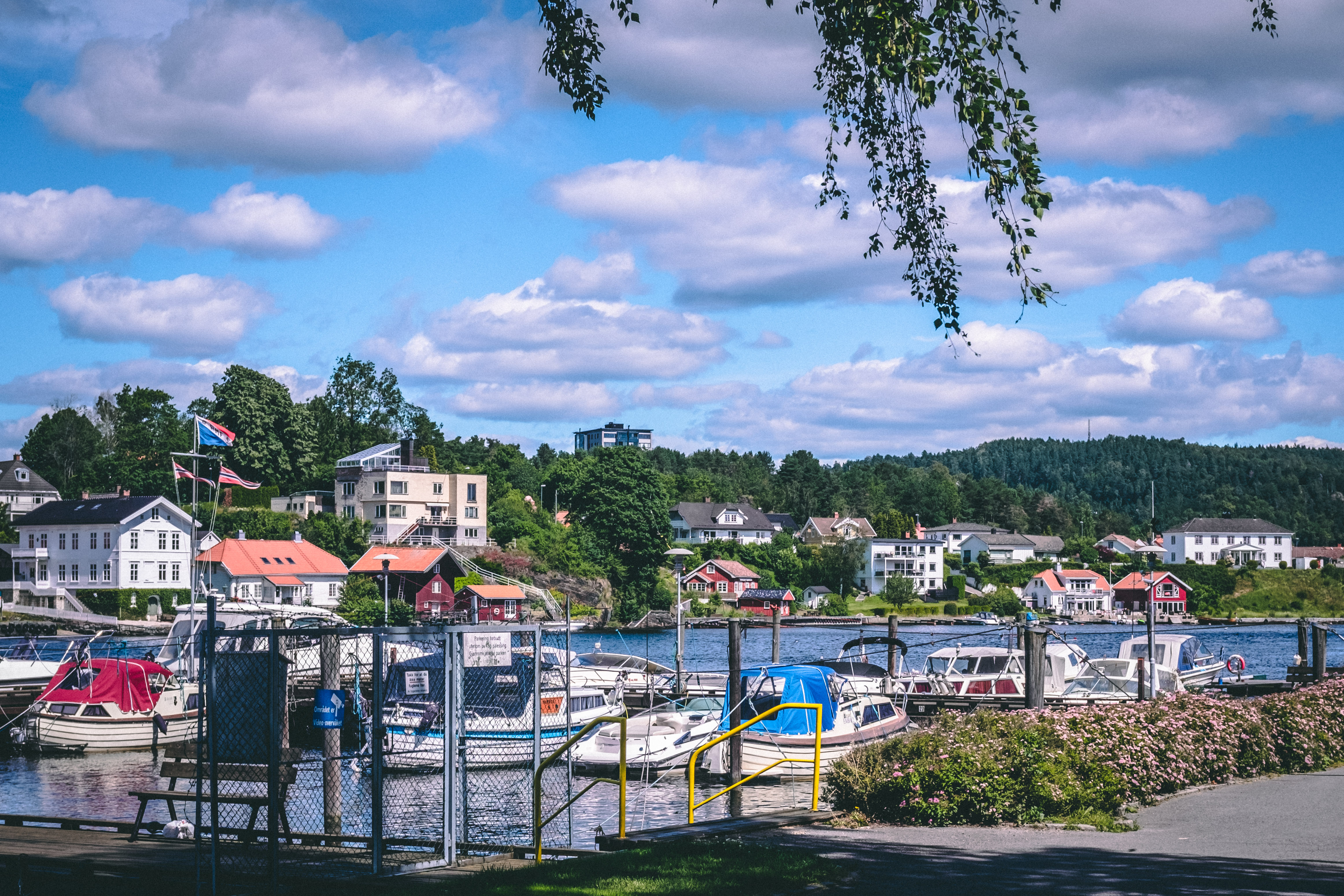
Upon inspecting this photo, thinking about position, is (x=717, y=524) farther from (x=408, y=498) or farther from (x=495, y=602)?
(x=495, y=602)

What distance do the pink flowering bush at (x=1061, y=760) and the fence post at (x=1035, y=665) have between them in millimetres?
4356

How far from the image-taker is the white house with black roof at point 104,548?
100812mm

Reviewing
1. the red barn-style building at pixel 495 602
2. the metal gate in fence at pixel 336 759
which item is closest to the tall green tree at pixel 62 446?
the red barn-style building at pixel 495 602

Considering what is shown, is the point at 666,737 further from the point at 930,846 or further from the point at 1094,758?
the point at 930,846

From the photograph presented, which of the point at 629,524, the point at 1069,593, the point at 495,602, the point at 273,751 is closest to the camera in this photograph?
the point at 273,751

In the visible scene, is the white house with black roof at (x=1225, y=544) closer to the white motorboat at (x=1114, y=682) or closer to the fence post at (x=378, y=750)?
the white motorboat at (x=1114, y=682)

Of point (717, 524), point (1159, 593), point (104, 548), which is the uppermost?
point (717, 524)

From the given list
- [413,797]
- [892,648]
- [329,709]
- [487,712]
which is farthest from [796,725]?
[329,709]

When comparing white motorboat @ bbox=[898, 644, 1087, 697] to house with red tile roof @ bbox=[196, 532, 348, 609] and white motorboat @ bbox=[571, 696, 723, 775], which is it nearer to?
white motorboat @ bbox=[571, 696, 723, 775]

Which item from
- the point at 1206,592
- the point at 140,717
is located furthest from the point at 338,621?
the point at 1206,592

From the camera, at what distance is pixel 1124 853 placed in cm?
1366

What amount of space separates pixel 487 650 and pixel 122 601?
9554 cm

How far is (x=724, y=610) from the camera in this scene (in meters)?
140

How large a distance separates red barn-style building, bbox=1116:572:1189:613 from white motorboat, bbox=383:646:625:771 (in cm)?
12543
